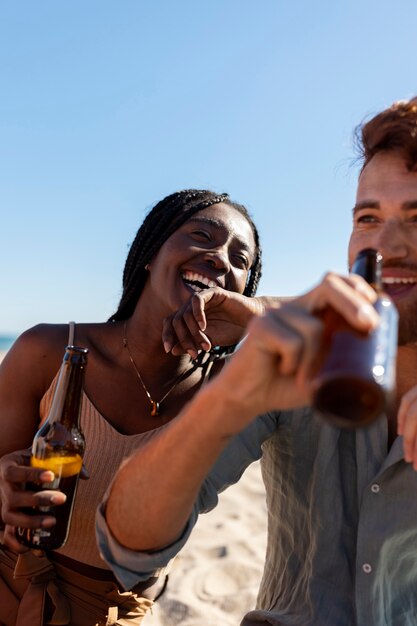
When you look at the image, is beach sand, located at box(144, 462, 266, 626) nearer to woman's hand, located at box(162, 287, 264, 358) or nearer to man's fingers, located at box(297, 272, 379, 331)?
woman's hand, located at box(162, 287, 264, 358)

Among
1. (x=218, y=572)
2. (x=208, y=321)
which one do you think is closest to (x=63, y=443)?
(x=208, y=321)

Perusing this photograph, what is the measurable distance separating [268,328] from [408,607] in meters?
1.62

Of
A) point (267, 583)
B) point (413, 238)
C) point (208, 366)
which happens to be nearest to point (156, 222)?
point (208, 366)

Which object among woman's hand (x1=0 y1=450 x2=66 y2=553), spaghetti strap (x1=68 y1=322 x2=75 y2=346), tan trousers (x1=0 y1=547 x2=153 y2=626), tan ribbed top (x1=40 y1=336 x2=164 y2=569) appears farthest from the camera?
spaghetti strap (x1=68 y1=322 x2=75 y2=346)

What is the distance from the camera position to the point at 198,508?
2.16m

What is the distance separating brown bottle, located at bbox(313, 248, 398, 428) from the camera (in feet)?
3.76

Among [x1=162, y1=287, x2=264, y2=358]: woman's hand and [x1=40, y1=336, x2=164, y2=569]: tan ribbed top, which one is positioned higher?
[x1=162, y1=287, x2=264, y2=358]: woman's hand

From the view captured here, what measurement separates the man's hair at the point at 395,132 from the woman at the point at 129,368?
37.0 inches

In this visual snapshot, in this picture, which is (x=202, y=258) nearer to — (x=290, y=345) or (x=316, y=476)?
(x=316, y=476)

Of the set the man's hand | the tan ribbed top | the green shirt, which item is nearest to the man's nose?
the green shirt

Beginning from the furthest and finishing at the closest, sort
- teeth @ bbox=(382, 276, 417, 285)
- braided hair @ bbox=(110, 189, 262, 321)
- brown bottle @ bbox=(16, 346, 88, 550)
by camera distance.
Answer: braided hair @ bbox=(110, 189, 262, 321) → brown bottle @ bbox=(16, 346, 88, 550) → teeth @ bbox=(382, 276, 417, 285)

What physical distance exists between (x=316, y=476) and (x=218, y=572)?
295 centimetres

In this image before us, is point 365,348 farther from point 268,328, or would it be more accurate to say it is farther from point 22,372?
point 22,372

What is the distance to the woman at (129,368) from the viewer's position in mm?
2834
